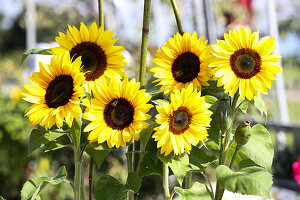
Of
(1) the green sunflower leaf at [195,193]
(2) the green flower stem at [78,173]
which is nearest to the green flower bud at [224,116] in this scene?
(1) the green sunflower leaf at [195,193]

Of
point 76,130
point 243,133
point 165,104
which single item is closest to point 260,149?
point 243,133

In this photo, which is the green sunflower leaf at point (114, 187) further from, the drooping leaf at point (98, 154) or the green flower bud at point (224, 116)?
the green flower bud at point (224, 116)

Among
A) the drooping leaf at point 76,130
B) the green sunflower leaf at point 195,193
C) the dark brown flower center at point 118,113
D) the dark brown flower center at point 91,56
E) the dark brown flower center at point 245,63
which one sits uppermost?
the dark brown flower center at point 91,56

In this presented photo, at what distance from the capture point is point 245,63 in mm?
564

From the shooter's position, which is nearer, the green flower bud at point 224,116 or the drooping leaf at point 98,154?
the green flower bud at point 224,116

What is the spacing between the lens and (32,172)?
3.00 m

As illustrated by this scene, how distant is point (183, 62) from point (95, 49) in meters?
0.13

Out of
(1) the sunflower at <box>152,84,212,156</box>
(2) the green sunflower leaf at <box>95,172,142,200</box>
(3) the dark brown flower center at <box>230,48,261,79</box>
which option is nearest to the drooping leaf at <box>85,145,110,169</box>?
(2) the green sunflower leaf at <box>95,172,142,200</box>

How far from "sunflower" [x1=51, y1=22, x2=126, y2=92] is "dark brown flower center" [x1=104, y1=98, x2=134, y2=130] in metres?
0.05

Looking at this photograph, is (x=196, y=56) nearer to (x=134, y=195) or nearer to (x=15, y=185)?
(x=134, y=195)

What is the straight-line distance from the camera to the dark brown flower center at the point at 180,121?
22.2 inches

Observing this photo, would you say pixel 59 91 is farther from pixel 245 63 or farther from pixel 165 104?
pixel 245 63

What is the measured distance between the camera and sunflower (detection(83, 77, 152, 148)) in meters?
0.57

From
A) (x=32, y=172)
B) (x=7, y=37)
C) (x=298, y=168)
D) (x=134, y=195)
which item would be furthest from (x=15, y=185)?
(x=7, y=37)
